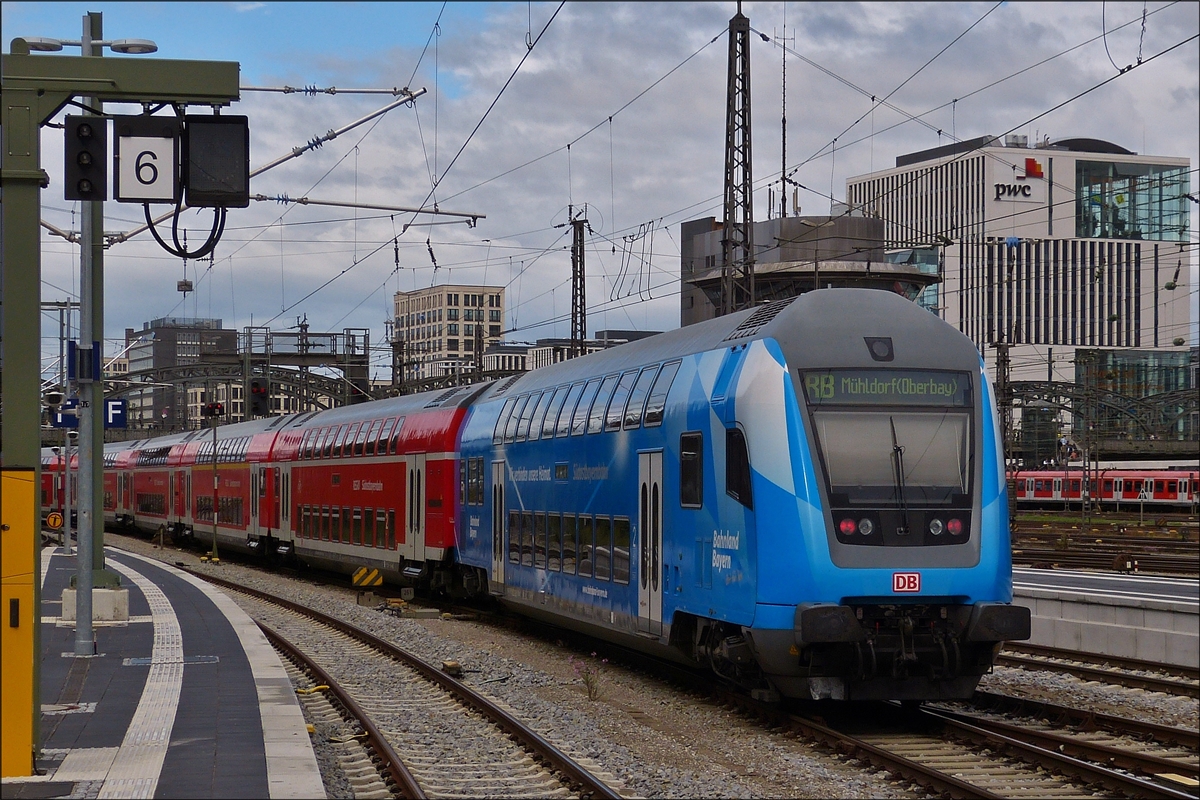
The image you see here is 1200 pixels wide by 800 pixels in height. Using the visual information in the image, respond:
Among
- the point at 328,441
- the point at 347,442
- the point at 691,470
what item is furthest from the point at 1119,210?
the point at 691,470

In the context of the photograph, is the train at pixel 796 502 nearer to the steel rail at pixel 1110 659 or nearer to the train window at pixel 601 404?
the train window at pixel 601 404

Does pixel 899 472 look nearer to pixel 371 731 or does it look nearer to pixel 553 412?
pixel 371 731

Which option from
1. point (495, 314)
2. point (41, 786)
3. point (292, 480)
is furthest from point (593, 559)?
point (495, 314)

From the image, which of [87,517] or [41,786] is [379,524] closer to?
[87,517]

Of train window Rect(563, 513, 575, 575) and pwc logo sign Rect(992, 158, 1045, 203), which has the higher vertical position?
pwc logo sign Rect(992, 158, 1045, 203)

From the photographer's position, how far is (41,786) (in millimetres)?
8984

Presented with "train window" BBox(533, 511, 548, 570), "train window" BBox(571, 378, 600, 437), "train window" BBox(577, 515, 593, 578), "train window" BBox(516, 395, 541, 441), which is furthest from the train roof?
"train window" BBox(516, 395, 541, 441)

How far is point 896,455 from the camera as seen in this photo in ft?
40.1

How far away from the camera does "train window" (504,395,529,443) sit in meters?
20.5

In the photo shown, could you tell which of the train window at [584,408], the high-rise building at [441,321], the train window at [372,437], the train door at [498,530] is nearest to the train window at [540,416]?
the train window at [584,408]

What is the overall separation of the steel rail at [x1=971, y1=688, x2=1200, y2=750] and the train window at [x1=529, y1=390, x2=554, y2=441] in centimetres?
720

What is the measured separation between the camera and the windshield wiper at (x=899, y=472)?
12.1 meters

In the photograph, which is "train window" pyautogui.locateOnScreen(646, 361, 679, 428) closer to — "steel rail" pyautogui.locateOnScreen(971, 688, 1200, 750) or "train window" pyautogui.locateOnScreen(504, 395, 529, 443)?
"steel rail" pyautogui.locateOnScreen(971, 688, 1200, 750)

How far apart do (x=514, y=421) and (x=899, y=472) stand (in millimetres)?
9279
